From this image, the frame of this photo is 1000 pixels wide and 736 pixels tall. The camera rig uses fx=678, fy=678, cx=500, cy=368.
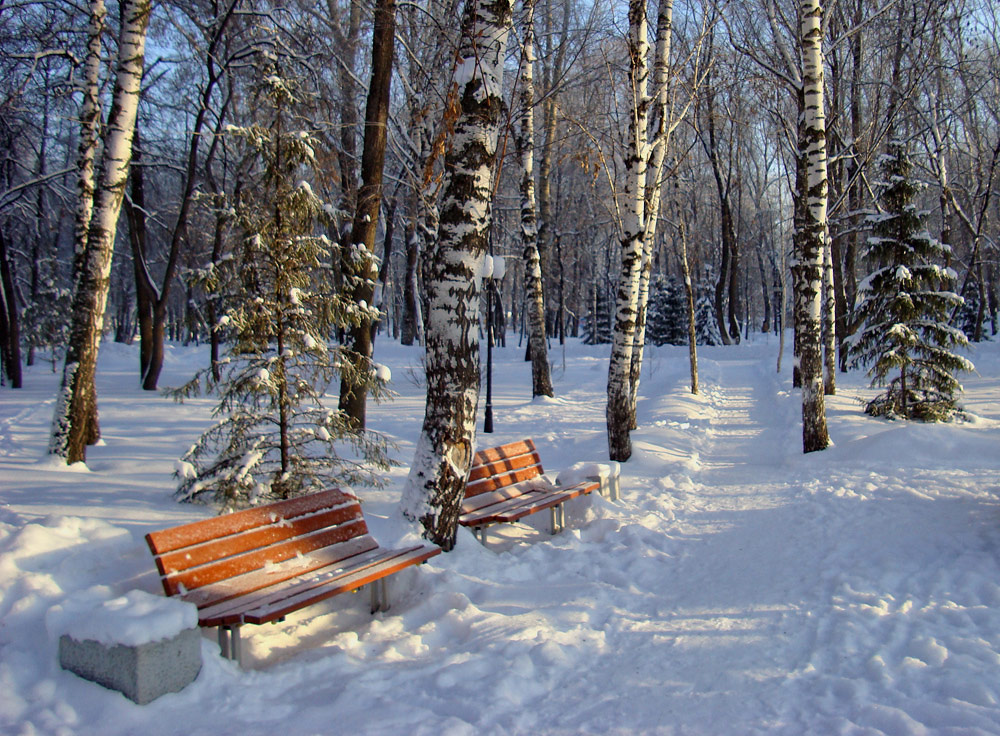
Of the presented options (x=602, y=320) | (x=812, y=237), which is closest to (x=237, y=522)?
(x=812, y=237)

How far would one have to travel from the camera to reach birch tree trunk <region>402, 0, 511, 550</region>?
17.0ft

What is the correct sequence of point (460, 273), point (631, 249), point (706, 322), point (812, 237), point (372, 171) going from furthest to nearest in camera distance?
point (706, 322) < point (812, 237) < point (372, 171) < point (631, 249) < point (460, 273)

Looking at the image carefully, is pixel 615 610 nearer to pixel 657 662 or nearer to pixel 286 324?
pixel 657 662

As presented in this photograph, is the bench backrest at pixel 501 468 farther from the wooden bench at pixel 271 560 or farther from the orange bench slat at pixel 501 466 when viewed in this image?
the wooden bench at pixel 271 560

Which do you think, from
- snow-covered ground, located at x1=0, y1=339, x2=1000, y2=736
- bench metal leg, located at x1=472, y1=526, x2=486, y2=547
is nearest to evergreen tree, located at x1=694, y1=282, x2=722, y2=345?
snow-covered ground, located at x1=0, y1=339, x2=1000, y2=736

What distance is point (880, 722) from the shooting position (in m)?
3.07

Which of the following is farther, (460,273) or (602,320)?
(602,320)

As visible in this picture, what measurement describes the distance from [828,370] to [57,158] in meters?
24.2

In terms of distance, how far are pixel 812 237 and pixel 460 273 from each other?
6642 millimetres

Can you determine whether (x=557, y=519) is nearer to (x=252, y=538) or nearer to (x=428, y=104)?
(x=252, y=538)

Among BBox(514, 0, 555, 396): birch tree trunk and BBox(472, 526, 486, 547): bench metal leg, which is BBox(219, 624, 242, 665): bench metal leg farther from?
BBox(514, 0, 555, 396): birch tree trunk

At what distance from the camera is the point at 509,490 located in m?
6.85

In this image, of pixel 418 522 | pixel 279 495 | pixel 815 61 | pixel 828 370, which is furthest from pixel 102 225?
pixel 828 370

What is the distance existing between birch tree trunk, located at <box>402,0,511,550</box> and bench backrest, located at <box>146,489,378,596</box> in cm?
64
